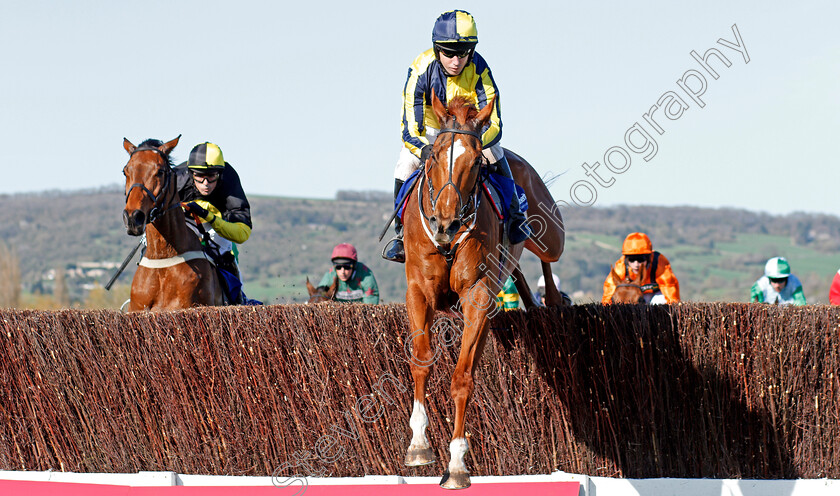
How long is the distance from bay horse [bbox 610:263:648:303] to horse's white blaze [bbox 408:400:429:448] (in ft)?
13.1

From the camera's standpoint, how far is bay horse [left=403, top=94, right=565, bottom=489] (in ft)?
15.8

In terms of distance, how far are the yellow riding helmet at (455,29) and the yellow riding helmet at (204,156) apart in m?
3.01

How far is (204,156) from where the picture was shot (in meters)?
7.77

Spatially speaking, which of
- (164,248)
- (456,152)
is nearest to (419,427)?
(456,152)

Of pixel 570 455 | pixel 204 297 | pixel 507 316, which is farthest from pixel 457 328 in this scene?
pixel 204 297

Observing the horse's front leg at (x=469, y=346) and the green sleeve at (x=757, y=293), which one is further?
the green sleeve at (x=757, y=293)

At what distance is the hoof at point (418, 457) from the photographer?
4836 mm

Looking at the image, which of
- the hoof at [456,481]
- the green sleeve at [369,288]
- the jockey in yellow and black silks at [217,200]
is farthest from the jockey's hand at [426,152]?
the green sleeve at [369,288]

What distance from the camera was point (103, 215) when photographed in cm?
10975

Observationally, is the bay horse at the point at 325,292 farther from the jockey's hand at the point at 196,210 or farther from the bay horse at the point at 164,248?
the bay horse at the point at 164,248

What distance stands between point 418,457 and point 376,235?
305 feet

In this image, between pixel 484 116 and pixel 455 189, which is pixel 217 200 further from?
pixel 455 189

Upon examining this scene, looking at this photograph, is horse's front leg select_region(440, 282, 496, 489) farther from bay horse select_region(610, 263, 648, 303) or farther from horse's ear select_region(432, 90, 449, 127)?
bay horse select_region(610, 263, 648, 303)

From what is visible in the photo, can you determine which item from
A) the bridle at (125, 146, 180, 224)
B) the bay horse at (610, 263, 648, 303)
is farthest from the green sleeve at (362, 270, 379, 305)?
the bridle at (125, 146, 180, 224)
